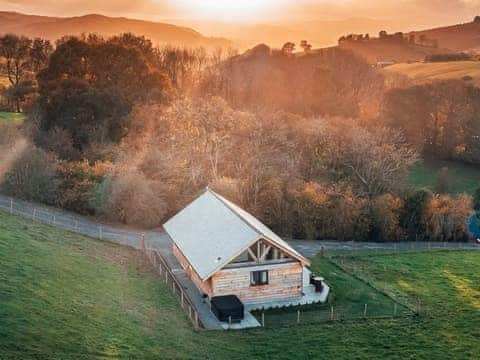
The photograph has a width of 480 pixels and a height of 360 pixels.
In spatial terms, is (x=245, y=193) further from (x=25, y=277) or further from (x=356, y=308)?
(x=25, y=277)

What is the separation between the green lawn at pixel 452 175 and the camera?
55656 millimetres

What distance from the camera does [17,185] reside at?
40.0m

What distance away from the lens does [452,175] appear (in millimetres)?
59000

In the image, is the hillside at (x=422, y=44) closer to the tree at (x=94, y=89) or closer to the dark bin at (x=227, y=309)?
the tree at (x=94, y=89)

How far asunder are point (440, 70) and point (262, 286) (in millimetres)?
73955

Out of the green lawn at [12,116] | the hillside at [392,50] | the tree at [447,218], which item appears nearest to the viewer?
the tree at [447,218]

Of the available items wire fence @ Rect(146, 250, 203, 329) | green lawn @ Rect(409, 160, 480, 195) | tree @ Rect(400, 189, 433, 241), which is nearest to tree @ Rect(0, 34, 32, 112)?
wire fence @ Rect(146, 250, 203, 329)

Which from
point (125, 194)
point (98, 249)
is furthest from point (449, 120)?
point (98, 249)

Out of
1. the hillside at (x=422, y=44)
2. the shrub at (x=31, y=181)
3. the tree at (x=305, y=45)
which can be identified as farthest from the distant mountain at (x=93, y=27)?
the shrub at (x=31, y=181)

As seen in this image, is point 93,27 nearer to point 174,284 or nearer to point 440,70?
point 440,70

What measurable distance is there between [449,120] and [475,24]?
80.2 meters

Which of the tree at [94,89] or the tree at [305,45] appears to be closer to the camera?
the tree at [94,89]

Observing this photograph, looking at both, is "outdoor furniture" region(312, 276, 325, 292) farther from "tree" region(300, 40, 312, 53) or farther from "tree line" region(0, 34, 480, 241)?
"tree" region(300, 40, 312, 53)

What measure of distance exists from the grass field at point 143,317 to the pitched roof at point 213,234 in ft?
7.77
